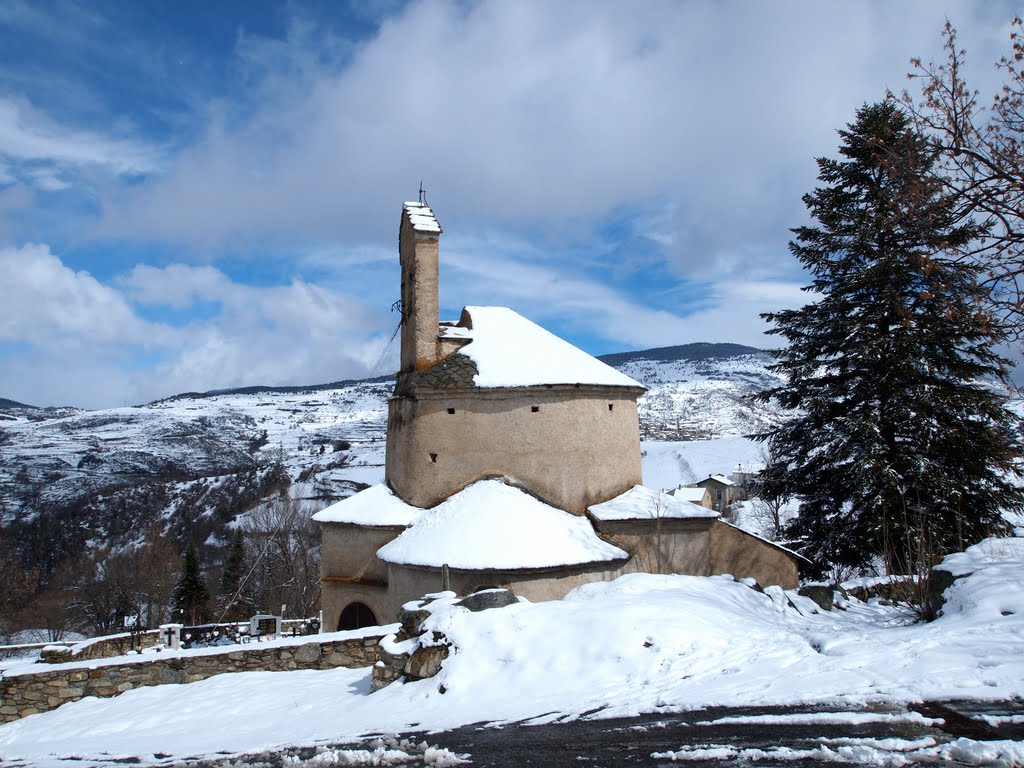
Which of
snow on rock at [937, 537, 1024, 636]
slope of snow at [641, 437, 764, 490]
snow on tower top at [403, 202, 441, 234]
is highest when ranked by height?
slope of snow at [641, 437, 764, 490]

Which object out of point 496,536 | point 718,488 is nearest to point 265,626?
point 496,536

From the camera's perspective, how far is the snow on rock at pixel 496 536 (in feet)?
41.3

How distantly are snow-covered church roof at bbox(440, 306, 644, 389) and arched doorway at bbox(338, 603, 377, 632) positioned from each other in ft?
19.3

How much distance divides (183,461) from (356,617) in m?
123

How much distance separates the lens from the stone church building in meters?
14.1

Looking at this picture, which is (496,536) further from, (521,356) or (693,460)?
(693,460)

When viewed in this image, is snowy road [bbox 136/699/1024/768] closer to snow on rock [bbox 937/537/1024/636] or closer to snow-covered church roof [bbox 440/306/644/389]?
snow on rock [bbox 937/537/1024/636]

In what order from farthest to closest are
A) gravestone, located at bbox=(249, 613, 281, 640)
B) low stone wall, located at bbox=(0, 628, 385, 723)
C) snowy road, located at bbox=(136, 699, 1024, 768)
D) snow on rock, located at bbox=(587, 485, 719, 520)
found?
gravestone, located at bbox=(249, 613, 281, 640) < snow on rock, located at bbox=(587, 485, 719, 520) < low stone wall, located at bbox=(0, 628, 385, 723) < snowy road, located at bbox=(136, 699, 1024, 768)

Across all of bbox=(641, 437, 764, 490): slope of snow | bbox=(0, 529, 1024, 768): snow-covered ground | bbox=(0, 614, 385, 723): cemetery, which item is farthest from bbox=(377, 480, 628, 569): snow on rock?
bbox=(641, 437, 764, 490): slope of snow

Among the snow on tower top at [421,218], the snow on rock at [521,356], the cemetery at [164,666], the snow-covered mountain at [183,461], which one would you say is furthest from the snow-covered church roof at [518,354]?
the cemetery at [164,666]

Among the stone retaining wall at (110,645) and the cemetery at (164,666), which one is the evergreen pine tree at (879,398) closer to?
the cemetery at (164,666)

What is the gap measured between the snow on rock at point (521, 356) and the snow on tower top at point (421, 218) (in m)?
2.45

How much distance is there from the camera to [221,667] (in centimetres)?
945

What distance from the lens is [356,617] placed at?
594 inches
